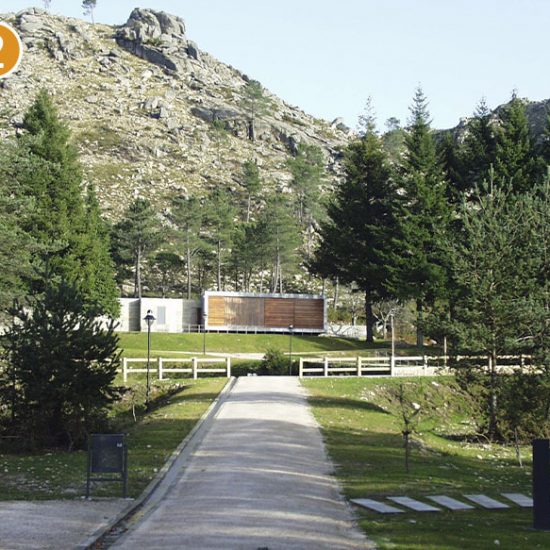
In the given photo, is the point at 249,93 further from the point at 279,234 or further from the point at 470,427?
the point at 470,427

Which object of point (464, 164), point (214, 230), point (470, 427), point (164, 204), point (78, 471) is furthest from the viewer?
point (164, 204)

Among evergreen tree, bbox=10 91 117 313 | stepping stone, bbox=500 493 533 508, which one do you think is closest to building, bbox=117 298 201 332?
evergreen tree, bbox=10 91 117 313

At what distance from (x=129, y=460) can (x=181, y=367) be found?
24.4 metres

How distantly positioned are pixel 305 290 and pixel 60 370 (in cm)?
8676

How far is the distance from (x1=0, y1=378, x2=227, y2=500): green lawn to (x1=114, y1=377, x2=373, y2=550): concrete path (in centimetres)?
107

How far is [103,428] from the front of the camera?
85.8 ft

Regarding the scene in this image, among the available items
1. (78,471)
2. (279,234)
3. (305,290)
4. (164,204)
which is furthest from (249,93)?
(78,471)

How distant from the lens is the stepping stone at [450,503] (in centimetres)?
1486

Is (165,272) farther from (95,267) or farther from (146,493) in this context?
(146,493)

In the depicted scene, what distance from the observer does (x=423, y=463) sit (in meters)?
21.2

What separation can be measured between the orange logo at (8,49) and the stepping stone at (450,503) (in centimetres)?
1366

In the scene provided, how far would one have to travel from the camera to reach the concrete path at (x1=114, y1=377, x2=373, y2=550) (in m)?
11.9

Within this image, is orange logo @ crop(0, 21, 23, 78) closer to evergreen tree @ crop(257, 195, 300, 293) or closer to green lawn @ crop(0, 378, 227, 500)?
green lawn @ crop(0, 378, 227, 500)

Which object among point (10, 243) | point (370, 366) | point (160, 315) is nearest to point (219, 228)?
point (160, 315)
